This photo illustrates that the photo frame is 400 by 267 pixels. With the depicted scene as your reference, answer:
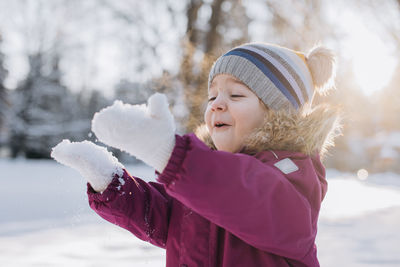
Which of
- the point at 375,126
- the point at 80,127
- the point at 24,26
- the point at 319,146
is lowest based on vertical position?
the point at 319,146

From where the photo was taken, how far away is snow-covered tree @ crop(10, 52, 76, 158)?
15797mm

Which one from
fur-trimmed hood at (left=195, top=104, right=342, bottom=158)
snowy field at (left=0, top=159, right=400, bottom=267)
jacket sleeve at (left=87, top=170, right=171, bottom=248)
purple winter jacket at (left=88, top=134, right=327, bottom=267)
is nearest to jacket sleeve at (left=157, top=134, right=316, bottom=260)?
purple winter jacket at (left=88, top=134, right=327, bottom=267)

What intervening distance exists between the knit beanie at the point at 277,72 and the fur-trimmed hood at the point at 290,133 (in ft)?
0.34

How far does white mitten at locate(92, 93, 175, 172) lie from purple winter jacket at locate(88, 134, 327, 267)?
3cm

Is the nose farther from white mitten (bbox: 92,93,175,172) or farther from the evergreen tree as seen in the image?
the evergreen tree

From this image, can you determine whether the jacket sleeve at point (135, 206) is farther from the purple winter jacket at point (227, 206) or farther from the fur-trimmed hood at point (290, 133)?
the fur-trimmed hood at point (290, 133)

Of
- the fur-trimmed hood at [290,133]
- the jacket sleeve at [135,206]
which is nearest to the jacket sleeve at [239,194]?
the fur-trimmed hood at [290,133]

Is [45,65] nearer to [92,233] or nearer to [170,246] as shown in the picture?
[92,233]

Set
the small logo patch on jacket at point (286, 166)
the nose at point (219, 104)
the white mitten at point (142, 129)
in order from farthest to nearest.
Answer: the nose at point (219, 104)
the small logo patch on jacket at point (286, 166)
the white mitten at point (142, 129)

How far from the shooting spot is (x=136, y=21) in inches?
436

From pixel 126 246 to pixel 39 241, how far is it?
0.69m

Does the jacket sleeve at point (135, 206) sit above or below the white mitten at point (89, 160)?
below

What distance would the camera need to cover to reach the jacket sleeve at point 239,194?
808 millimetres

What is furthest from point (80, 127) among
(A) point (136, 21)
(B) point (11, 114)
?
(A) point (136, 21)
